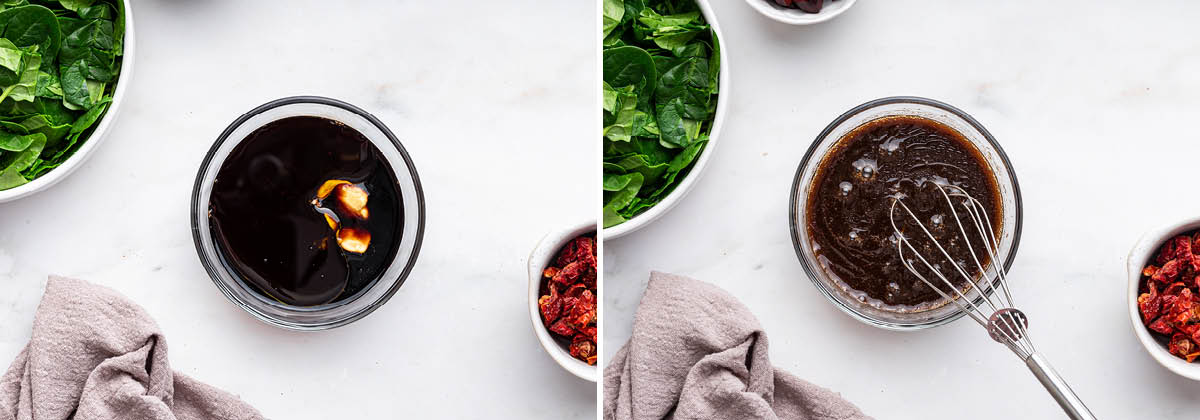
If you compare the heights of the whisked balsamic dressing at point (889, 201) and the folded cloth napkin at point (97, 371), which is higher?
the whisked balsamic dressing at point (889, 201)

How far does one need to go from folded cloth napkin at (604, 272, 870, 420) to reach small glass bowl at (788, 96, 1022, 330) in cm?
5

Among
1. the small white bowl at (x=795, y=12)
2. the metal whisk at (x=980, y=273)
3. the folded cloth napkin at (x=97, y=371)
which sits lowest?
the folded cloth napkin at (x=97, y=371)

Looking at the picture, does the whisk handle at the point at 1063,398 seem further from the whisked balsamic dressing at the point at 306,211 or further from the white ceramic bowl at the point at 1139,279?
the whisked balsamic dressing at the point at 306,211

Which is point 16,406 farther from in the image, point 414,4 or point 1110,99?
point 1110,99

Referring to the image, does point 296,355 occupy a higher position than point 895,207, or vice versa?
point 895,207

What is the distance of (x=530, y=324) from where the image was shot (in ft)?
1.76

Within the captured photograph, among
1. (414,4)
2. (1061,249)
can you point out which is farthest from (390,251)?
(1061,249)

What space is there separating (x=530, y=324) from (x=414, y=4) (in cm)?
23

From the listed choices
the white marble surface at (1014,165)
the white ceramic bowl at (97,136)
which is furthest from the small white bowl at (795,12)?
the white ceramic bowl at (97,136)

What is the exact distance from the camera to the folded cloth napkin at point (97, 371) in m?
0.50

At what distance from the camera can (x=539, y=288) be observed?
51 cm

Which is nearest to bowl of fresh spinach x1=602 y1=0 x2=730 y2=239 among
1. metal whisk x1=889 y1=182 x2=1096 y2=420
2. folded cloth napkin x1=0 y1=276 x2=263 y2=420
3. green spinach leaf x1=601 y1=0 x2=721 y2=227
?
green spinach leaf x1=601 y1=0 x2=721 y2=227

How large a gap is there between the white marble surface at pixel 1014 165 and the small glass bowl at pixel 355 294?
166mm

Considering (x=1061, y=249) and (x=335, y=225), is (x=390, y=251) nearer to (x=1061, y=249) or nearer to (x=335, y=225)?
(x=335, y=225)
